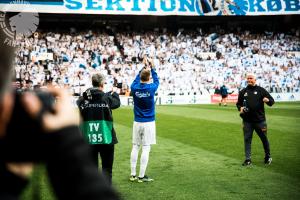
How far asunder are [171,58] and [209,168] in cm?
3449

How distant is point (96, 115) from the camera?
7070mm

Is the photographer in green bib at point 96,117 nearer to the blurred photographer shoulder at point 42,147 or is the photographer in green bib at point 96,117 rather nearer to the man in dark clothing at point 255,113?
the man in dark clothing at point 255,113

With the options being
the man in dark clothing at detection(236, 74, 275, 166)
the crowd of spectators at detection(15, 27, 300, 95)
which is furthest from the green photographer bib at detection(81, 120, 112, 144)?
the crowd of spectators at detection(15, 27, 300, 95)

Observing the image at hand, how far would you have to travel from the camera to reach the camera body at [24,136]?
140cm

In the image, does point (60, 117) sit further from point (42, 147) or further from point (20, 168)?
point (20, 168)

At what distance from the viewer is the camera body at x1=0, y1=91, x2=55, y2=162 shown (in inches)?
55.3

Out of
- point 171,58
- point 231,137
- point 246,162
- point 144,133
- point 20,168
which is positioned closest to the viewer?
point 20,168

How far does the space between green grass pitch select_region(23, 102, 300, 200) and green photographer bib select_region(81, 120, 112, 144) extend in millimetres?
1202

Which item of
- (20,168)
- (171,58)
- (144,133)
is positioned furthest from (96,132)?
(171,58)

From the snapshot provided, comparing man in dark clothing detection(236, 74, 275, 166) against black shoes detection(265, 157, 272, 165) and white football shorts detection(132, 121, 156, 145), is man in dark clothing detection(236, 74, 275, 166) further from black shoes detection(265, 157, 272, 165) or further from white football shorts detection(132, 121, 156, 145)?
white football shorts detection(132, 121, 156, 145)

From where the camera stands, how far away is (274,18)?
5106 centimetres

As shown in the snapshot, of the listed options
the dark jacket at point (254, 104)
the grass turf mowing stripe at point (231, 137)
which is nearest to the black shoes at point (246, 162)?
the grass turf mowing stripe at point (231, 137)

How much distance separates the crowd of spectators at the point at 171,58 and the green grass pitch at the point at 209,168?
2182cm

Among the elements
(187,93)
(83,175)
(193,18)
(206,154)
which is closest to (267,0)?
(193,18)
